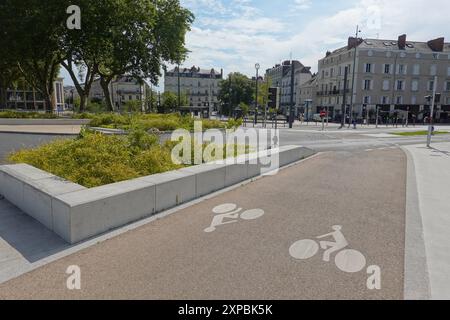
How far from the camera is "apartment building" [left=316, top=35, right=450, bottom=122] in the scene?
60.5 m

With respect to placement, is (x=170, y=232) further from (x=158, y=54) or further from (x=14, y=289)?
(x=158, y=54)

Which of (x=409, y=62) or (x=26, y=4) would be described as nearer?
(x=26, y=4)

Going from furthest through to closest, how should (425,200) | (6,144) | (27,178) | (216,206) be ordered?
(6,144) < (425,200) < (216,206) < (27,178)

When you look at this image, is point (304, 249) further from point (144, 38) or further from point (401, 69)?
point (401, 69)

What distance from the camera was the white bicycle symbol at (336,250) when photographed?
151 inches

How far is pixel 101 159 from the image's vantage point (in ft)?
21.0

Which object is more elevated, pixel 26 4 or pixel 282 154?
pixel 26 4

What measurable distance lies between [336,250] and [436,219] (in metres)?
2.61

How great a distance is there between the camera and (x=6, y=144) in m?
13.7

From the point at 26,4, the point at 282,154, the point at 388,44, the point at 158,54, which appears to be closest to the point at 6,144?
the point at 282,154

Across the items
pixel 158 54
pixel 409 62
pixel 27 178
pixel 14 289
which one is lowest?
pixel 14 289

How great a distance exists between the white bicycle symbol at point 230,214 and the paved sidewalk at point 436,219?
262cm

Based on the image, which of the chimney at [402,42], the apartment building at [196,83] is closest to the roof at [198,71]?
the apartment building at [196,83]

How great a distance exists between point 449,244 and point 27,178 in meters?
6.85
